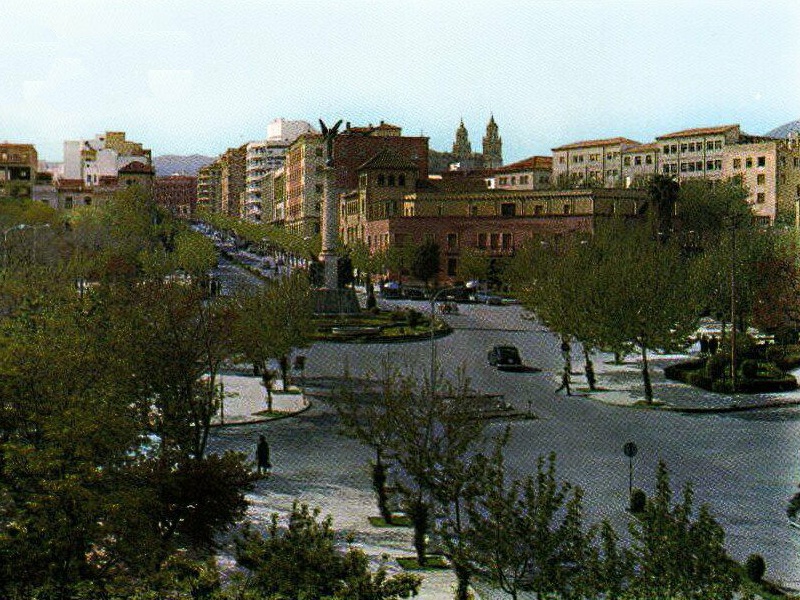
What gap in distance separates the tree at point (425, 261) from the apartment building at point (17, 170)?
8725 cm

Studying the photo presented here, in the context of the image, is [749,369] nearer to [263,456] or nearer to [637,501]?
[637,501]

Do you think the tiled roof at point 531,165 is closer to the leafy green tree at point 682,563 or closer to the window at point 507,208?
the window at point 507,208

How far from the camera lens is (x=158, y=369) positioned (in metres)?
29.3

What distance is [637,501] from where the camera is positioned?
2673cm

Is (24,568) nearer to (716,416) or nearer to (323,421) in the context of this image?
(323,421)

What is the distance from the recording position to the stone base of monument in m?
77.4

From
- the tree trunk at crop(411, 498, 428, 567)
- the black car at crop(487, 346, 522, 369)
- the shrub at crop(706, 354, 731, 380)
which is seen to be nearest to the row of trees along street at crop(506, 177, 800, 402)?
the shrub at crop(706, 354, 731, 380)

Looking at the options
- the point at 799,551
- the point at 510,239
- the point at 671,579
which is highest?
the point at 510,239

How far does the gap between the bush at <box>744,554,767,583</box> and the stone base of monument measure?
5658 centimetres

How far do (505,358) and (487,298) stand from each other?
132ft

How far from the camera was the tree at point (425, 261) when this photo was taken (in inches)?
4302

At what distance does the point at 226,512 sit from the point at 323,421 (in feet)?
58.0

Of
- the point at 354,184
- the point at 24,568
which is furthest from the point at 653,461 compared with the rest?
the point at 354,184

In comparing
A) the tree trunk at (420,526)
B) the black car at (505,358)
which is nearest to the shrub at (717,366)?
the black car at (505,358)
